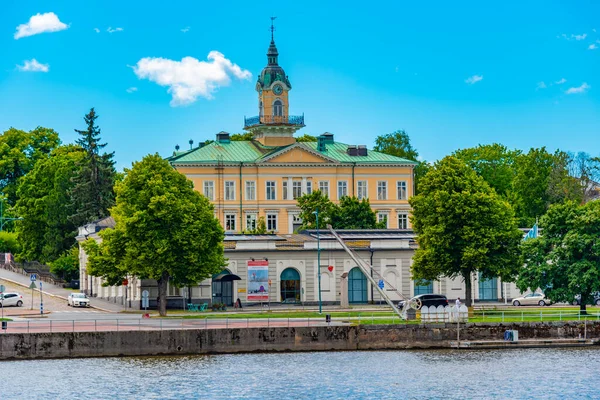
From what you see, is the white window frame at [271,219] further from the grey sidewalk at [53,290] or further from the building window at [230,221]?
the grey sidewalk at [53,290]

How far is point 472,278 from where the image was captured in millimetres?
109375

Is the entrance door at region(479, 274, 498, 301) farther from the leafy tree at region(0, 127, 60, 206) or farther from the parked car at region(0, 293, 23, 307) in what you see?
the leafy tree at region(0, 127, 60, 206)

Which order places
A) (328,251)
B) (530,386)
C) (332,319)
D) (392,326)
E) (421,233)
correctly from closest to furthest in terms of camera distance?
(530,386) → (392,326) → (332,319) → (421,233) → (328,251)

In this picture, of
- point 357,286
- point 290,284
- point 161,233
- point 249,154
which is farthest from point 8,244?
point 161,233

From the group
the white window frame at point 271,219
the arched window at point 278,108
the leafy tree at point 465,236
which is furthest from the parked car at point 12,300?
the arched window at point 278,108

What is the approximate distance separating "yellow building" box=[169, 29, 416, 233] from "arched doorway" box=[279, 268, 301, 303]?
100ft

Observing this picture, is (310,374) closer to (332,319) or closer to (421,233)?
(332,319)

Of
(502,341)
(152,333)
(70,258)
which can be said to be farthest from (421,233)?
(70,258)

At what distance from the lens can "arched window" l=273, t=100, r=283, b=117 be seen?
149750 millimetres

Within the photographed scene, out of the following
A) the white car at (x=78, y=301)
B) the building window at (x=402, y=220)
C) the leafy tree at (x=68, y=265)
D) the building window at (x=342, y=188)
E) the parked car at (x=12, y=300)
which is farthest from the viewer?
the building window at (x=402, y=220)

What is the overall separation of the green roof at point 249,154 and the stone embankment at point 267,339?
207 feet

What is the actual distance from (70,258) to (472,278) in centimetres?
4045

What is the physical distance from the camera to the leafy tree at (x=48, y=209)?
137625mm

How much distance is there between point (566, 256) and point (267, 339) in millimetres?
23557
